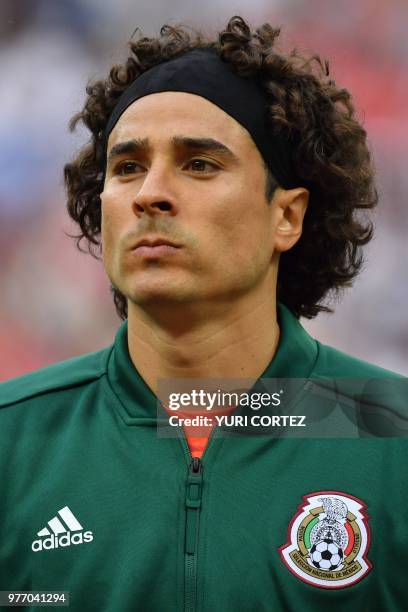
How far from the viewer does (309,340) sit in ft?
9.14

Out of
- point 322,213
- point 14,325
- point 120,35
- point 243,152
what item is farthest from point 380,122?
point 243,152

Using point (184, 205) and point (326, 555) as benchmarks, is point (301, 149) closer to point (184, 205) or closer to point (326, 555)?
point (184, 205)

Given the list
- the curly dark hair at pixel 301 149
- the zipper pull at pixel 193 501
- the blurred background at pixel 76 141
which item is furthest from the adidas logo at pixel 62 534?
the blurred background at pixel 76 141

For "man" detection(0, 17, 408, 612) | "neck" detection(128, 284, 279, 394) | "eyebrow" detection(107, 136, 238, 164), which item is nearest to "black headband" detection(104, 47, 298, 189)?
"man" detection(0, 17, 408, 612)

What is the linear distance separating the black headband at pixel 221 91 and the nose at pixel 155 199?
1.01 ft

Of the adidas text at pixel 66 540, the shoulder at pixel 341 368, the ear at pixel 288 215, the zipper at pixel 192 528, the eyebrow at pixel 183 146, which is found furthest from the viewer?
the ear at pixel 288 215

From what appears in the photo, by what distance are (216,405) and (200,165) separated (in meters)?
0.62

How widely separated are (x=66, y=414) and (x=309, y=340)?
0.68 m

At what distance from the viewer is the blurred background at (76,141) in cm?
562

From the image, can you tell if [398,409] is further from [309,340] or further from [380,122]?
[380,122]

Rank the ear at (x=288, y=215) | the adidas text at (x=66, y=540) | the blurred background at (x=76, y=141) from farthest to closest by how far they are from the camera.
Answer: the blurred background at (x=76, y=141)
the ear at (x=288, y=215)
the adidas text at (x=66, y=540)

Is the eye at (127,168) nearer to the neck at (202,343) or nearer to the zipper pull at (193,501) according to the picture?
the neck at (202,343)

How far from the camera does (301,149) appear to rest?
9.56ft

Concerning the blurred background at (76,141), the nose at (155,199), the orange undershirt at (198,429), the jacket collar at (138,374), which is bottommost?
the orange undershirt at (198,429)
